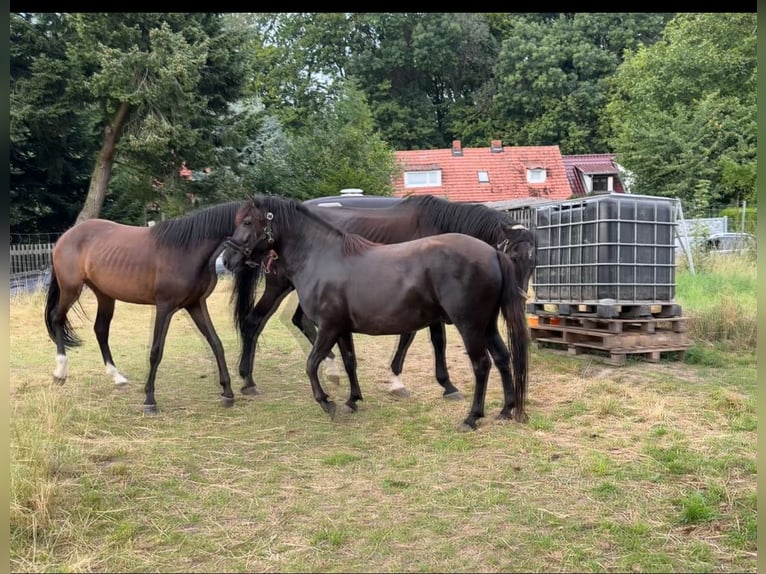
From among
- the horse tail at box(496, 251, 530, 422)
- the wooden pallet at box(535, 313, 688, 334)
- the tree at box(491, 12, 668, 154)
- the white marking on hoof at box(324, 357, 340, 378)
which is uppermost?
the tree at box(491, 12, 668, 154)

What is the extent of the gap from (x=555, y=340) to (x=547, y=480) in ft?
15.0

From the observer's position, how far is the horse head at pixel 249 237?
16.7ft

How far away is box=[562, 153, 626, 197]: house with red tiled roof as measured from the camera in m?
33.8

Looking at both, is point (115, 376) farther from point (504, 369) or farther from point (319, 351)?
point (504, 369)

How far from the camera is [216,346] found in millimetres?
5672

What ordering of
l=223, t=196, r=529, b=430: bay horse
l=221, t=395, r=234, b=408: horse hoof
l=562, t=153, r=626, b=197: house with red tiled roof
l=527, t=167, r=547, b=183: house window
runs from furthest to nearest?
l=562, t=153, r=626, b=197: house with red tiled roof
l=527, t=167, r=547, b=183: house window
l=221, t=395, r=234, b=408: horse hoof
l=223, t=196, r=529, b=430: bay horse

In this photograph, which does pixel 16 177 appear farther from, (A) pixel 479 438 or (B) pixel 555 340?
(A) pixel 479 438

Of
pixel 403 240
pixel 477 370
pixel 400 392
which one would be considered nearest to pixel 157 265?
pixel 403 240

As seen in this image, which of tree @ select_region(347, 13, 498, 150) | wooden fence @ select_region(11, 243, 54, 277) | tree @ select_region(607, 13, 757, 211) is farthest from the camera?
tree @ select_region(347, 13, 498, 150)

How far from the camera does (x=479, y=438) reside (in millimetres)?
4457

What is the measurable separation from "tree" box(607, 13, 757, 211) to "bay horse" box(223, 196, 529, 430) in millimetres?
19147

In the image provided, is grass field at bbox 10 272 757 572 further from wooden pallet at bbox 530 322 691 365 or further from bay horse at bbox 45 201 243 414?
bay horse at bbox 45 201 243 414

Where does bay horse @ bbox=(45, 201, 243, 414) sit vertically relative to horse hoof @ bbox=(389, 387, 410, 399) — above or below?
above

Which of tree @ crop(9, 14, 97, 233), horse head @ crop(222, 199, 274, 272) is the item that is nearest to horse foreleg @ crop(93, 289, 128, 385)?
horse head @ crop(222, 199, 274, 272)
